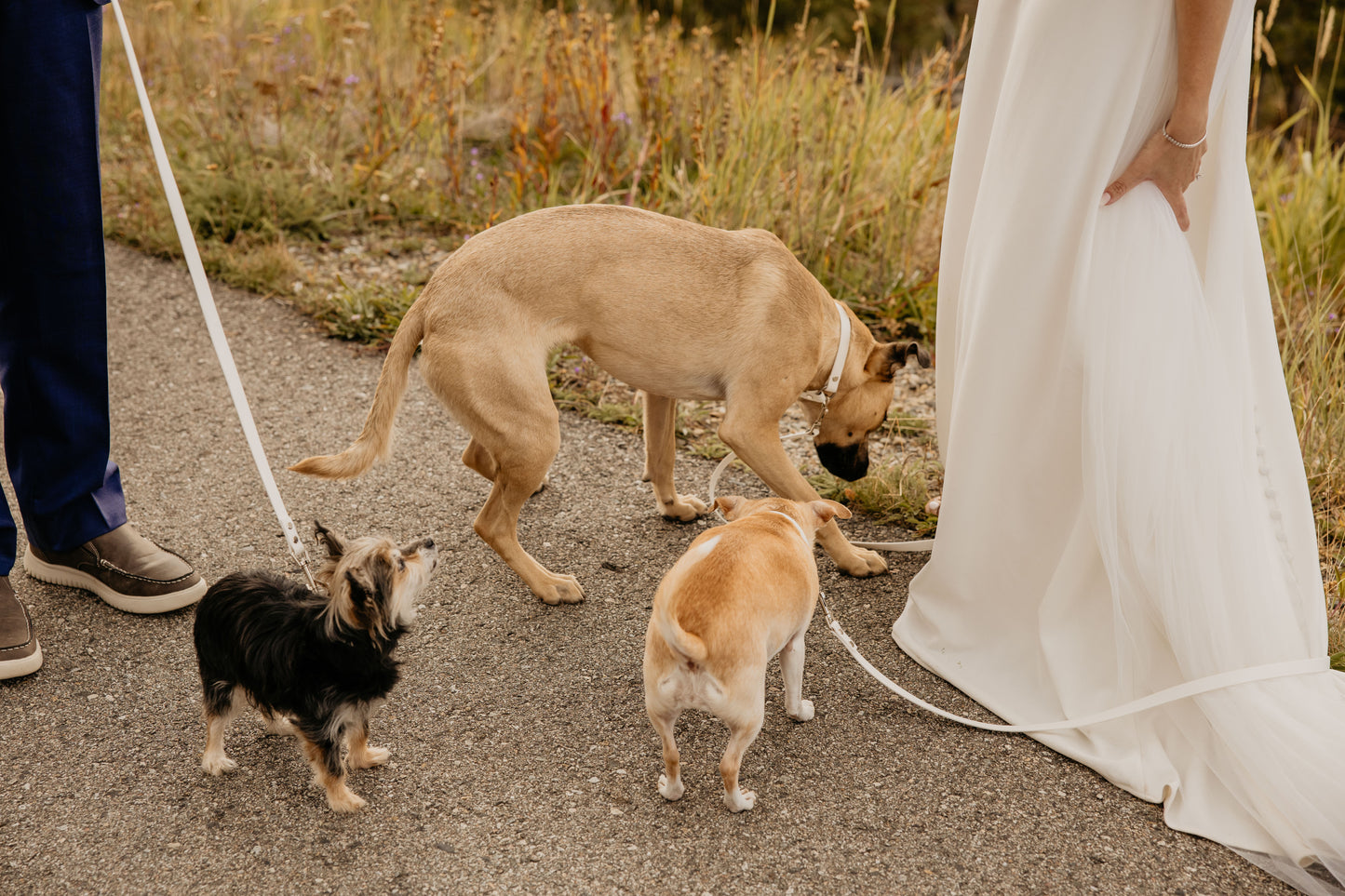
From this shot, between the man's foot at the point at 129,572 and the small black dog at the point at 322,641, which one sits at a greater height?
the small black dog at the point at 322,641

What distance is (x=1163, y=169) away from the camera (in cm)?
278

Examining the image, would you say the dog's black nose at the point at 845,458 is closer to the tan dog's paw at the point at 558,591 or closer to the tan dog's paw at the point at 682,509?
the tan dog's paw at the point at 682,509

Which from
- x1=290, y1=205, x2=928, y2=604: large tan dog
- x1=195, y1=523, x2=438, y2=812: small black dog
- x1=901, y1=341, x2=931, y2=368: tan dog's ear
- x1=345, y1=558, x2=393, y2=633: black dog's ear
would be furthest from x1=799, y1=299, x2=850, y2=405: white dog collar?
x1=345, y1=558, x2=393, y2=633: black dog's ear

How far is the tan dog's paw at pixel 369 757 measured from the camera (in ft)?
8.83

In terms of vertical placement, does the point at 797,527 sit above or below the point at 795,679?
above

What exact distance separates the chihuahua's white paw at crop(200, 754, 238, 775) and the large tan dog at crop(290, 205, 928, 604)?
876 millimetres

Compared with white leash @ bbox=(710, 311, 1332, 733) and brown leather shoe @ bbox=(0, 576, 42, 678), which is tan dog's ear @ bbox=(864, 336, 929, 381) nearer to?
white leash @ bbox=(710, 311, 1332, 733)

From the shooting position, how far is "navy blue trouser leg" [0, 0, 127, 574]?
281cm

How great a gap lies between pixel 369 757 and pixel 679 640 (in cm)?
107

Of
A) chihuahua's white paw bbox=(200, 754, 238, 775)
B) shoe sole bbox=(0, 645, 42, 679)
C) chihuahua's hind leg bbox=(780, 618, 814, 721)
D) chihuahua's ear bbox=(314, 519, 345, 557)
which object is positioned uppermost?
chihuahua's ear bbox=(314, 519, 345, 557)

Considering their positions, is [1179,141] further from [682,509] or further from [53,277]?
[53,277]

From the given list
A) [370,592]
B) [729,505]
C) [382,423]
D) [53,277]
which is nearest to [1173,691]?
[729,505]

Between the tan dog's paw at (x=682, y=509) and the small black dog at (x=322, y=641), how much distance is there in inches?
65.7

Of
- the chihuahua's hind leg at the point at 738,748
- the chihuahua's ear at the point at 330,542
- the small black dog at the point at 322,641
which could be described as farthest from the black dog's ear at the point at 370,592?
the chihuahua's hind leg at the point at 738,748
